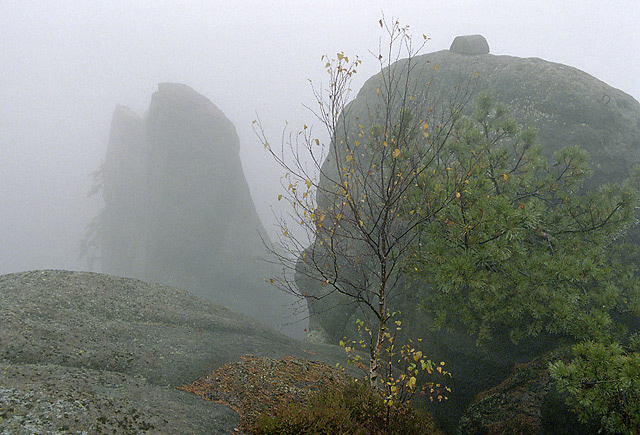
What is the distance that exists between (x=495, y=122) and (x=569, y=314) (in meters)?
4.81

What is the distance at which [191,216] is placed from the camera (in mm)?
45750

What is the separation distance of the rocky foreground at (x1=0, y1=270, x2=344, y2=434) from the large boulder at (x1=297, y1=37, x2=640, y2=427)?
293 cm

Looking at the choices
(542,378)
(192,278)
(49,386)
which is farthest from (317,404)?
(192,278)

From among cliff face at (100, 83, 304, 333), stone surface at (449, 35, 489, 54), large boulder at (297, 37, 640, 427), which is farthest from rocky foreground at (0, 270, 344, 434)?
cliff face at (100, 83, 304, 333)

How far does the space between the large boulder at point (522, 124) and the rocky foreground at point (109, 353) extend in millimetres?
2928

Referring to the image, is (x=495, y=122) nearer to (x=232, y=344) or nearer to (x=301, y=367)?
(x=301, y=367)

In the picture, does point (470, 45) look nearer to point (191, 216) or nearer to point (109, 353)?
point (109, 353)

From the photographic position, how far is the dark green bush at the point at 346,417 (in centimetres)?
479

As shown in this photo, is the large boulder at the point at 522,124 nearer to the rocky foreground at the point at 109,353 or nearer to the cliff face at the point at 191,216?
the rocky foreground at the point at 109,353

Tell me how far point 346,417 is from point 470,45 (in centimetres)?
2486

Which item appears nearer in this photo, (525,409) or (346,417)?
(346,417)

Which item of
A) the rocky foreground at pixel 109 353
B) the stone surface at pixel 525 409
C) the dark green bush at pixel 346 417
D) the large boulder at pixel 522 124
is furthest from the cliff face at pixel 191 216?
the dark green bush at pixel 346 417

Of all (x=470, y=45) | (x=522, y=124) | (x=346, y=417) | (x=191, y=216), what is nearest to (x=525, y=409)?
(x=346, y=417)

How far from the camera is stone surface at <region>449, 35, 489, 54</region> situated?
23.2 meters
